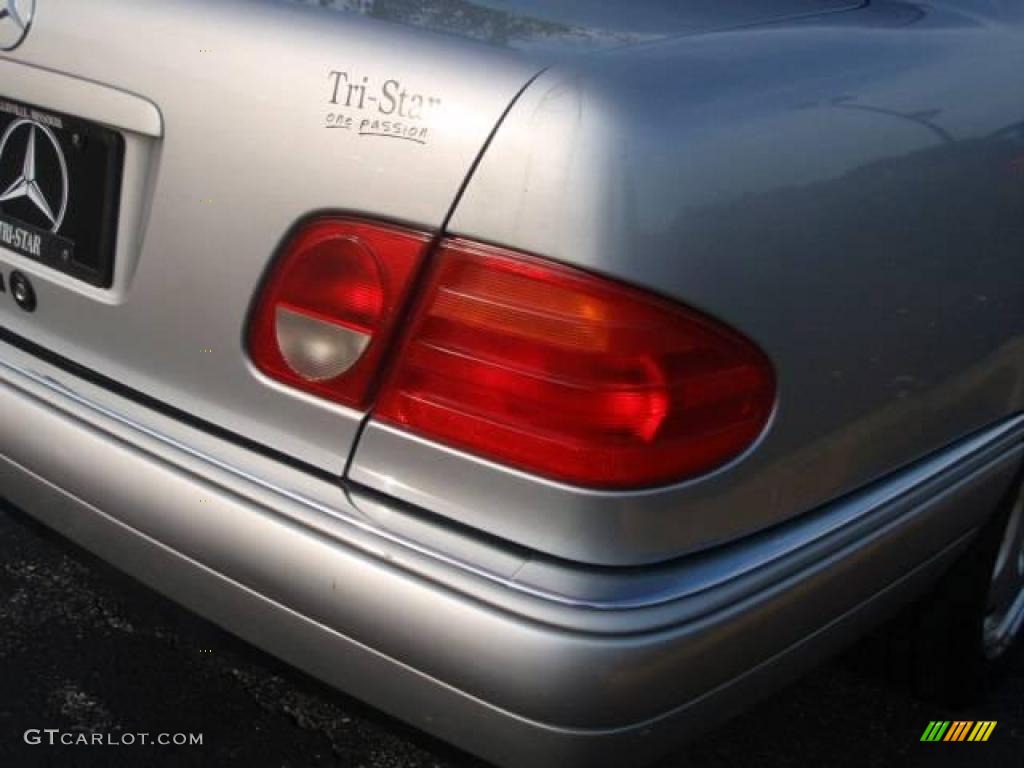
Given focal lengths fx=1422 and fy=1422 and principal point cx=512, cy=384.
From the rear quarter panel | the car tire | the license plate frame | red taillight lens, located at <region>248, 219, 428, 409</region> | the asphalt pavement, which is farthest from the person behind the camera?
the car tire

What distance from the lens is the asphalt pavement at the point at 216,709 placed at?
2439 millimetres

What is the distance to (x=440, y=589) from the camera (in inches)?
63.2

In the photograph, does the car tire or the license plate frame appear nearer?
the license plate frame

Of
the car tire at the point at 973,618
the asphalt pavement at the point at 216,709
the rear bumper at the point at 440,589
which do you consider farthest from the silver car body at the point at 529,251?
the car tire at the point at 973,618

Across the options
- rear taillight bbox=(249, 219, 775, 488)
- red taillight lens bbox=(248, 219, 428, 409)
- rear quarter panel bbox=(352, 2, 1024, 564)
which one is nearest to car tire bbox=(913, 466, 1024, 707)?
rear quarter panel bbox=(352, 2, 1024, 564)

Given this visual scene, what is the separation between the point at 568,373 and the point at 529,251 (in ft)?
0.49

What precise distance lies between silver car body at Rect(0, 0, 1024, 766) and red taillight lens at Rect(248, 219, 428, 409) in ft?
0.09

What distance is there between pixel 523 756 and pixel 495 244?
22.9 inches

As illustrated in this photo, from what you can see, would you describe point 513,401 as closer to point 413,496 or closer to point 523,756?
point 413,496

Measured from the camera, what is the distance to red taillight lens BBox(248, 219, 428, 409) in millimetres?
1679

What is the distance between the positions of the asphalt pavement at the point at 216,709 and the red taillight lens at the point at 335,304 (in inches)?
25.1

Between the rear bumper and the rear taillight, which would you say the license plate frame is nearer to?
the rear bumper

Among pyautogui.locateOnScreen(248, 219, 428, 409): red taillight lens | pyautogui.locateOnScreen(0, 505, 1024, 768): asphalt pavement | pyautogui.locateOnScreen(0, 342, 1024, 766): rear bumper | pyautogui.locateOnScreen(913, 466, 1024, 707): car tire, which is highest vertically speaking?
pyautogui.locateOnScreen(248, 219, 428, 409): red taillight lens

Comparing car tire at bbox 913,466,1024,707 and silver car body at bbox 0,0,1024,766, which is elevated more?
silver car body at bbox 0,0,1024,766
